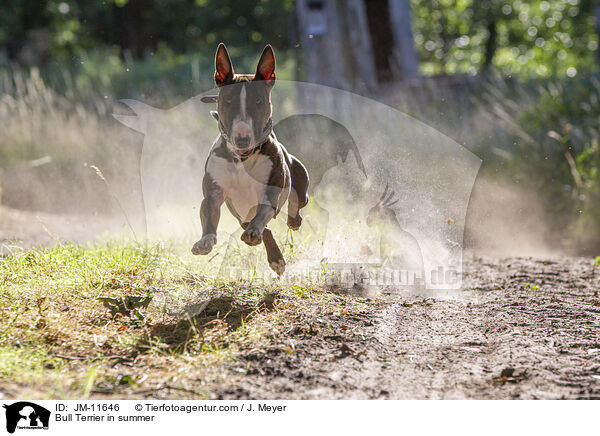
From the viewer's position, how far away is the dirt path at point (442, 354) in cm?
289

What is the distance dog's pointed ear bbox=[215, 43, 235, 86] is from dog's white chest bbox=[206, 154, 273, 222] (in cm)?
46

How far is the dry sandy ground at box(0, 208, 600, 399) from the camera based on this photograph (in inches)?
114

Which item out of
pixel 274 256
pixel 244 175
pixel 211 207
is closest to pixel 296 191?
pixel 274 256

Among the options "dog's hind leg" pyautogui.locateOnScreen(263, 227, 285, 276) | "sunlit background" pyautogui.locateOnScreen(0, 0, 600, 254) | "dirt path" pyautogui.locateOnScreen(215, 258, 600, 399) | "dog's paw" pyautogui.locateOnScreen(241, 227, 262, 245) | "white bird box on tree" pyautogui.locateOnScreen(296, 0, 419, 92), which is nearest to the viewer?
"dirt path" pyautogui.locateOnScreen(215, 258, 600, 399)

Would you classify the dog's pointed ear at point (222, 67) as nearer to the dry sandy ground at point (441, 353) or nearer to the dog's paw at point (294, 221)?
the dog's paw at point (294, 221)

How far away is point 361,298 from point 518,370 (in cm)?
160

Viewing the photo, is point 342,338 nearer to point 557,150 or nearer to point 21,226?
point 21,226

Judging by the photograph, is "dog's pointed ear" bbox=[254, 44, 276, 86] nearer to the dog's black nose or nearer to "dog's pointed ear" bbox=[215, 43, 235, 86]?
"dog's pointed ear" bbox=[215, 43, 235, 86]

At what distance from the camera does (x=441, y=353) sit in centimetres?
347

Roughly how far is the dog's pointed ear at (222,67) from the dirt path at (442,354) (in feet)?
4.91

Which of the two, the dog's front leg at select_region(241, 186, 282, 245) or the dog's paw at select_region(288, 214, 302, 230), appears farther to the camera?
the dog's paw at select_region(288, 214, 302, 230)

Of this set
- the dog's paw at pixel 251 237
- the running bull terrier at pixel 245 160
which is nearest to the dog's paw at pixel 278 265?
the running bull terrier at pixel 245 160

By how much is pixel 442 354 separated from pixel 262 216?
4.24ft

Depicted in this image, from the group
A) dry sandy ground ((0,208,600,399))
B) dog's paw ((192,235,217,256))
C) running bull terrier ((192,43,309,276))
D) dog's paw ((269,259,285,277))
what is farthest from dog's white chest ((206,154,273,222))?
dry sandy ground ((0,208,600,399))
